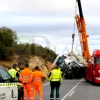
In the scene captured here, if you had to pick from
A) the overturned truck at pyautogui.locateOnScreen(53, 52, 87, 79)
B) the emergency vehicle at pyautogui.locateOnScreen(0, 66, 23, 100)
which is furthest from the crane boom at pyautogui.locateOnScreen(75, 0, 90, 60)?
the emergency vehicle at pyautogui.locateOnScreen(0, 66, 23, 100)

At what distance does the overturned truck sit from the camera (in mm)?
40500

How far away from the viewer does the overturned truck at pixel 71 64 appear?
40.5 metres

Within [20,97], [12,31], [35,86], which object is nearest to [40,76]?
[35,86]

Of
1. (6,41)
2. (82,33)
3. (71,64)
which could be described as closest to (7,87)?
(71,64)

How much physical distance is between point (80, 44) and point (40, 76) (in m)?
27.5

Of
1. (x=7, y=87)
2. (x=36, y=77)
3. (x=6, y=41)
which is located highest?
(x=6, y=41)

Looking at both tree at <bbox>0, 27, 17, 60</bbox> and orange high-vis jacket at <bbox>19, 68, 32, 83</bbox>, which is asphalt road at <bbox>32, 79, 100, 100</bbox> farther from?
tree at <bbox>0, 27, 17, 60</bbox>

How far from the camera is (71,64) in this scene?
41.0m

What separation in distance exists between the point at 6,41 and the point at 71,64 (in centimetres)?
976

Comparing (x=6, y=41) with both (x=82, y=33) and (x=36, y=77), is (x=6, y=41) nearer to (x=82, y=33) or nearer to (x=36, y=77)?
(x=82, y=33)

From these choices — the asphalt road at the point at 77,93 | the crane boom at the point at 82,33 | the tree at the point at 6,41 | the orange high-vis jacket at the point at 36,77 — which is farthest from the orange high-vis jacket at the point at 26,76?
the tree at the point at 6,41

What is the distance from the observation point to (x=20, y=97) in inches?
492

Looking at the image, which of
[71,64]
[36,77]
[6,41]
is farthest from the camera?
[6,41]

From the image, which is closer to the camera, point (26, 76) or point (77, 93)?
point (26, 76)
